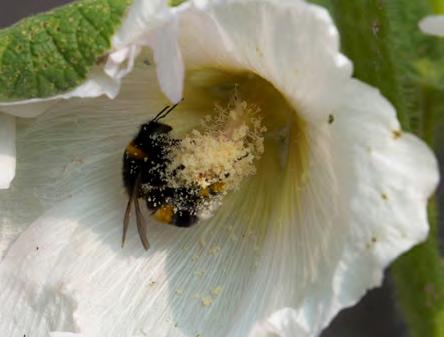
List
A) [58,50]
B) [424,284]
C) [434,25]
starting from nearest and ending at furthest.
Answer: [434,25]
[58,50]
[424,284]

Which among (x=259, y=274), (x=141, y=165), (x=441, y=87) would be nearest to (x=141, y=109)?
(x=141, y=165)

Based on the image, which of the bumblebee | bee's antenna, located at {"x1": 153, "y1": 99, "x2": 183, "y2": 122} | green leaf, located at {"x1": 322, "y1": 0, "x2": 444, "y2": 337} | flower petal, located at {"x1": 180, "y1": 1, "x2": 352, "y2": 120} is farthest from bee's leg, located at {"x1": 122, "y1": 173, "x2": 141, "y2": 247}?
green leaf, located at {"x1": 322, "y1": 0, "x2": 444, "y2": 337}

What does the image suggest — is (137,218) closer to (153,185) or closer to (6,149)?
(153,185)

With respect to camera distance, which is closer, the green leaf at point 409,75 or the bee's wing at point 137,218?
the green leaf at point 409,75

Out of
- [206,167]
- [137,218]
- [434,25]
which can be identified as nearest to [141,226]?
[137,218]

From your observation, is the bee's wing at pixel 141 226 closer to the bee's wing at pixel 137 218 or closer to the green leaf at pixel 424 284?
the bee's wing at pixel 137 218

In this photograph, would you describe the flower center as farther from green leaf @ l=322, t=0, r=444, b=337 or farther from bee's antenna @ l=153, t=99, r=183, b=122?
green leaf @ l=322, t=0, r=444, b=337

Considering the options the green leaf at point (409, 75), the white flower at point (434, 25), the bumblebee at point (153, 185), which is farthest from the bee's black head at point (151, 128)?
the white flower at point (434, 25)
